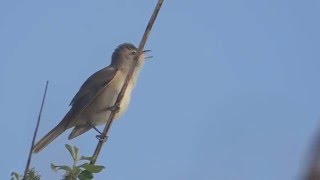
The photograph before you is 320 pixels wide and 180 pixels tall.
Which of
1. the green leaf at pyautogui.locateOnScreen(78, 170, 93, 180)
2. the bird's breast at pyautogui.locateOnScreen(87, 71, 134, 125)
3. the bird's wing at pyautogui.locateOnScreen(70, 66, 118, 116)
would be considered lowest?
the green leaf at pyautogui.locateOnScreen(78, 170, 93, 180)

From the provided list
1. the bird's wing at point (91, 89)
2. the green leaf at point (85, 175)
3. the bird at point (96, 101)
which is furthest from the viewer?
the bird's wing at point (91, 89)

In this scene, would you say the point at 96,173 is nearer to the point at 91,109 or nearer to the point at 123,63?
the point at 91,109

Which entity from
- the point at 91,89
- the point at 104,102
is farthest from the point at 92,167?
the point at 91,89

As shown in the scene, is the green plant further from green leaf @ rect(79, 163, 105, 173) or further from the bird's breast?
the bird's breast

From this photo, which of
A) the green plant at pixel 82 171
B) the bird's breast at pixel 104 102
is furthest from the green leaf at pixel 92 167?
the bird's breast at pixel 104 102

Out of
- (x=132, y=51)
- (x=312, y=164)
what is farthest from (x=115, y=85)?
(x=312, y=164)

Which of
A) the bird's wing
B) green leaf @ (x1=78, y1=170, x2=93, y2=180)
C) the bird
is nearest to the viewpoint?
green leaf @ (x1=78, y1=170, x2=93, y2=180)

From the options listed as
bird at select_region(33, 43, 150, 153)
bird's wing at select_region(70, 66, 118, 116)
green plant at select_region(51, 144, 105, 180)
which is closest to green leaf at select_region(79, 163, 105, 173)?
green plant at select_region(51, 144, 105, 180)

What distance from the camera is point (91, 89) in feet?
28.7

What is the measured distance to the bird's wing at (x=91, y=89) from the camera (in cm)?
855

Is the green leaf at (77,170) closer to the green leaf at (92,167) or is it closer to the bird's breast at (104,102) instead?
the green leaf at (92,167)

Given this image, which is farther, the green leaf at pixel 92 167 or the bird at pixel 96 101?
the bird at pixel 96 101

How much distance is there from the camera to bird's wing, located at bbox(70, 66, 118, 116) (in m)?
8.55

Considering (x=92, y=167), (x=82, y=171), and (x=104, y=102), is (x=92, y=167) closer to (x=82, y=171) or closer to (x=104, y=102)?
(x=82, y=171)
